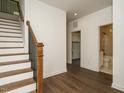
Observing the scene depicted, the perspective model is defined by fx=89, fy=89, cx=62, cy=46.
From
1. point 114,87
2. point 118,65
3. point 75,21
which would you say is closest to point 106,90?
point 114,87

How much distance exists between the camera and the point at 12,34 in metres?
3.20

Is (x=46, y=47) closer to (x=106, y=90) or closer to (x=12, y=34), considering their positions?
(x=12, y=34)

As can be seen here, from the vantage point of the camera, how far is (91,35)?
4473mm

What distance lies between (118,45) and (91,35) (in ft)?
6.56

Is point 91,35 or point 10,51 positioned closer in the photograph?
point 10,51

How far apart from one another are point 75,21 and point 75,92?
4.14m

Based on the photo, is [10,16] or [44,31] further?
[10,16]

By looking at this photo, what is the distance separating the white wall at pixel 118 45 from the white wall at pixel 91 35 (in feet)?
3.95

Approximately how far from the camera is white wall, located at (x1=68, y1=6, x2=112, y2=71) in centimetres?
396

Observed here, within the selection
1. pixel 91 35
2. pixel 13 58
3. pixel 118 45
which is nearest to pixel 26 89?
pixel 13 58

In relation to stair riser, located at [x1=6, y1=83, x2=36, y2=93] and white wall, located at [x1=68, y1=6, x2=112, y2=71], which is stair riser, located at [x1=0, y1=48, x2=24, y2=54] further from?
white wall, located at [x1=68, y1=6, x2=112, y2=71]

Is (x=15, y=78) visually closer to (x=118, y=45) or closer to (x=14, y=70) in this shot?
(x=14, y=70)

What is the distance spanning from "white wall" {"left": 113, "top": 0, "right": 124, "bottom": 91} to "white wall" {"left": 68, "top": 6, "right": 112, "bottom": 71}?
1.20 m

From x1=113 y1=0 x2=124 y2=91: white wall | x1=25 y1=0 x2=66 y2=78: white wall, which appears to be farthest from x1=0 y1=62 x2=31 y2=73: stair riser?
x1=113 y1=0 x2=124 y2=91: white wall
